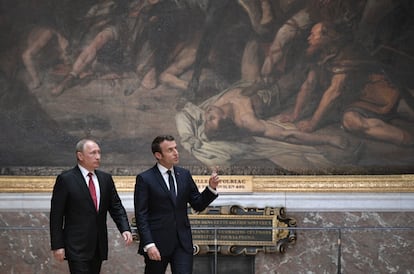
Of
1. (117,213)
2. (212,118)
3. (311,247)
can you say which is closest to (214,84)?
(212,118)

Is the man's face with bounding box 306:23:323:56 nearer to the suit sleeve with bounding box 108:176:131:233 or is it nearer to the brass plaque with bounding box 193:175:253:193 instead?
the brass plaque with bounding box 193:175:253:193

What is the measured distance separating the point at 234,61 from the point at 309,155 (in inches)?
72.9

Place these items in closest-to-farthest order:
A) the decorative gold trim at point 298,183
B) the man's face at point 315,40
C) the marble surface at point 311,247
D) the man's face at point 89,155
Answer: the man's face at point 89,155
the marble surface at point 311,247
the decorative gold trim at point 298,183
the man's face at point 315,40

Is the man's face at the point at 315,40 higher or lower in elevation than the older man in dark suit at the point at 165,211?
higher

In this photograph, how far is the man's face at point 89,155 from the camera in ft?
23.3

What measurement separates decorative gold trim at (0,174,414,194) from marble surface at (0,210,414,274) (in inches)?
14.6

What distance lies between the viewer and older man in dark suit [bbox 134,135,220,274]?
23.4ft

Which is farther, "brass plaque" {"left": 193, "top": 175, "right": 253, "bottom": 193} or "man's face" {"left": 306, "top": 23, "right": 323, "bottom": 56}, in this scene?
"man's face" {"left": 306, "top": 23, "right": 323, "bottom": 56}

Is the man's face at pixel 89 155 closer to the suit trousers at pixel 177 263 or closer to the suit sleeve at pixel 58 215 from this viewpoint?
the suit sleeve at pixel 58 215

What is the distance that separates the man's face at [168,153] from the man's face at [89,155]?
583 millimetres

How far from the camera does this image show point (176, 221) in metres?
7.20

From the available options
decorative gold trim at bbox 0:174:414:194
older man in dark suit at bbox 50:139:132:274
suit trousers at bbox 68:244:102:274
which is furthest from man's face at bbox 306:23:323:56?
suit trousers at bbox 68:244:102:274

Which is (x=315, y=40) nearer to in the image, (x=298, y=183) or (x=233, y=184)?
(x=298, y=183)

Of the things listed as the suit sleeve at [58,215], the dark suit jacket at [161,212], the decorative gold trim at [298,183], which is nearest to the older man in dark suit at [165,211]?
the dark suit jacket at [161,212]
